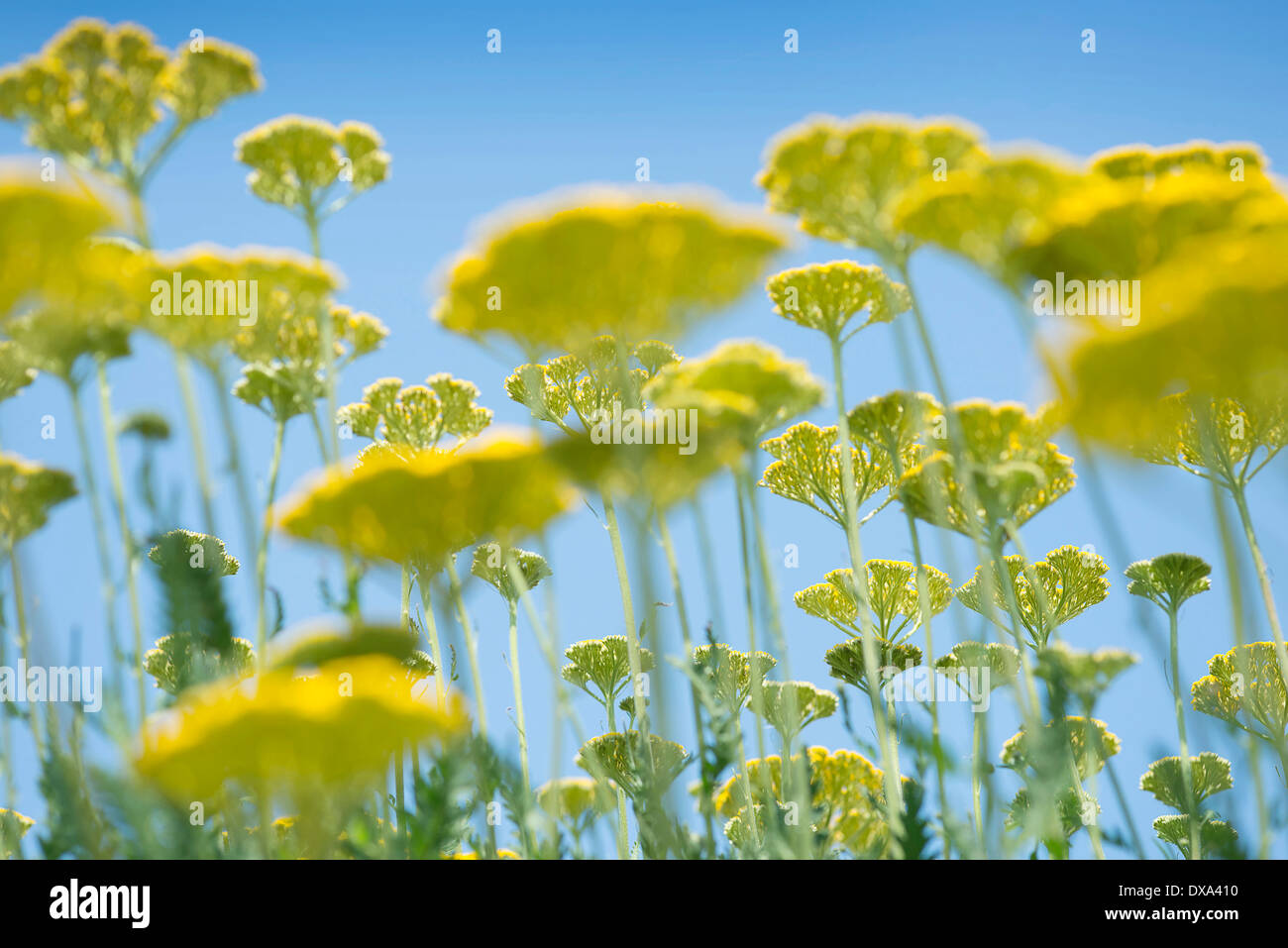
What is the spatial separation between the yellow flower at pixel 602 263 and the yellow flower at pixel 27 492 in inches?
68.1

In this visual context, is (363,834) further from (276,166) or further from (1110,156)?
(1110,156)

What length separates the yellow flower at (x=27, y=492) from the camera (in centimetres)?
301

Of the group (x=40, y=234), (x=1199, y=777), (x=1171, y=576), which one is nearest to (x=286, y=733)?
(x=40, y=234)

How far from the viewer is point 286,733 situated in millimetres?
1589

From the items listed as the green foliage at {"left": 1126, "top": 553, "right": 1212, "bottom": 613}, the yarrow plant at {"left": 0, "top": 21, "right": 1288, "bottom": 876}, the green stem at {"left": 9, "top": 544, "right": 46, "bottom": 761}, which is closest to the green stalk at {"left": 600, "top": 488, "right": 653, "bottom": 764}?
the yarrow plant at {"left": 0, "top": 21, "right": 1288, "bottom": 876}

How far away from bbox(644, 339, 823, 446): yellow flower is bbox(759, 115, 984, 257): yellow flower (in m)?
0.74

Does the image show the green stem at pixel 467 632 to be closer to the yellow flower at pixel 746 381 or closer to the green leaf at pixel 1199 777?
the yellow flower at pixel 746 381

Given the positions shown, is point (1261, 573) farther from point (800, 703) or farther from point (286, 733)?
point (286, 733)

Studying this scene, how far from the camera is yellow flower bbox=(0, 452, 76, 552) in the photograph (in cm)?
301

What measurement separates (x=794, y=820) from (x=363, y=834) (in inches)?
48.1

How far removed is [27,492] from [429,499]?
189 centimetres

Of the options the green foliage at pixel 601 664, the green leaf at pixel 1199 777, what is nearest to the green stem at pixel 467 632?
the green foliage at pixel 601 664

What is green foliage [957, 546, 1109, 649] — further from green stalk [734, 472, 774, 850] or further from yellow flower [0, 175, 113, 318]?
yellow flower [0, 175, 113, 318]
